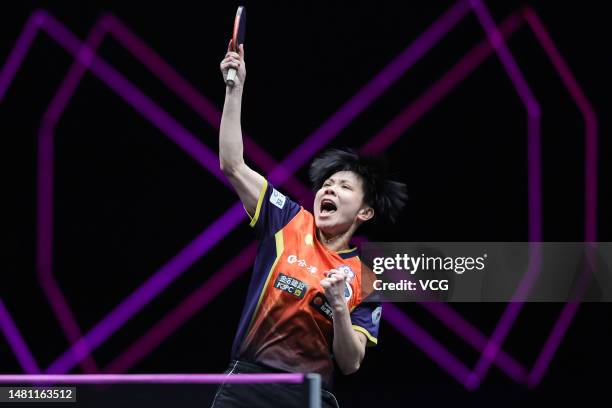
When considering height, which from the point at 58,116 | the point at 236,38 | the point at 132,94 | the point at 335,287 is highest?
the point at 132,94

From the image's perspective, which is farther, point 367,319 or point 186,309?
point 186,309

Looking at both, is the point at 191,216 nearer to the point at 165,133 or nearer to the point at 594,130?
the point at 165,133

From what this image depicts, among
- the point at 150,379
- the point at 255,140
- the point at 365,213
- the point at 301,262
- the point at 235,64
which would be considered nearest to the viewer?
the point at 150,379

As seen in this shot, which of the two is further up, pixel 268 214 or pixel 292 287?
pixel 268 214

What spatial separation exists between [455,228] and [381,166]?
4.95ft

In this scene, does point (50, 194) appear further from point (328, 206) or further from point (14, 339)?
point (328, 206)

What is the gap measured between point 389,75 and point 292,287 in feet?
6.97

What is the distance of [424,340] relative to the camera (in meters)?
4.57

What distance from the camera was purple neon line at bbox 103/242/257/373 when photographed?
15.0 feet

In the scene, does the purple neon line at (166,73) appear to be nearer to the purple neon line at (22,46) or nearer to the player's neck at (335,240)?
the purple neon line at (22,46)

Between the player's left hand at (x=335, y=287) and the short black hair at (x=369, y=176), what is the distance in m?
0.69

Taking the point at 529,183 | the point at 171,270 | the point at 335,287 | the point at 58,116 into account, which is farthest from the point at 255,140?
the point at 335,287

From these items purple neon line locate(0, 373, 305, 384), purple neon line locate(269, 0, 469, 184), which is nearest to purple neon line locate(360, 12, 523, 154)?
purple neon line locate(269, 0, 469, 184)

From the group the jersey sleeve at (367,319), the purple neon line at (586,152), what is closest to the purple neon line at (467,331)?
the purple neon line at (586,152)
